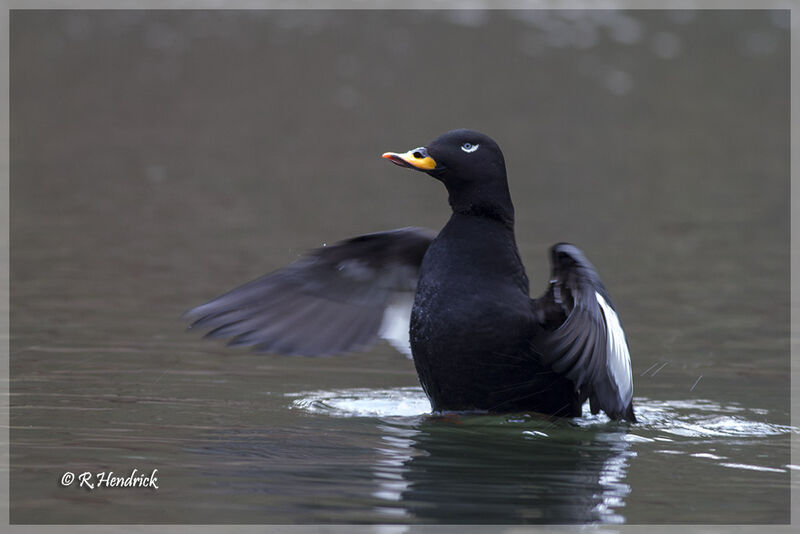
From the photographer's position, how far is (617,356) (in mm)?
5828

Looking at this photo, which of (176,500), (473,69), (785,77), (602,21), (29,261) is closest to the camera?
(176,500)

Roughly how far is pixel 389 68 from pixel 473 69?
1.70 meters

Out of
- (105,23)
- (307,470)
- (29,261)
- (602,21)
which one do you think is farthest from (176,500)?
(602,21)

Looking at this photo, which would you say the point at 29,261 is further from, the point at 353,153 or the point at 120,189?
the point at 353,153

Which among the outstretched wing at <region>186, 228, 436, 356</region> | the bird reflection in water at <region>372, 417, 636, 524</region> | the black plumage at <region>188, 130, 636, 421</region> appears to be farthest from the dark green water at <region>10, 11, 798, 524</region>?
the outstretched wing at <region>186, 228, 436, 356</region>

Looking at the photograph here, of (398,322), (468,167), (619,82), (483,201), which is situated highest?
(619,82)

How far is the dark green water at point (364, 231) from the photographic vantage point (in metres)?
5.25

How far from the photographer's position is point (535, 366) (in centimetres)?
611

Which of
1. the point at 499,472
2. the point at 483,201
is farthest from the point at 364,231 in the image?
the point at 499,472

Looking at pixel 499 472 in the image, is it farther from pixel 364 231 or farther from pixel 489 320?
pixel 364 231

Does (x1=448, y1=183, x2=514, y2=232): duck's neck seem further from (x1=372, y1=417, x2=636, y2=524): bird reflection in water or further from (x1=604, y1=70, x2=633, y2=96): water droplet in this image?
(x1=604, y1=70, x2=633, y2=96): water droplet

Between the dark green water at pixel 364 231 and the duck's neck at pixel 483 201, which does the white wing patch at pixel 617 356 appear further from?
the duck's neck at pixel 483 201

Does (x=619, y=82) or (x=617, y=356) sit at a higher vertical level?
(x=619, y=82)

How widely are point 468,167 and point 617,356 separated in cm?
114
